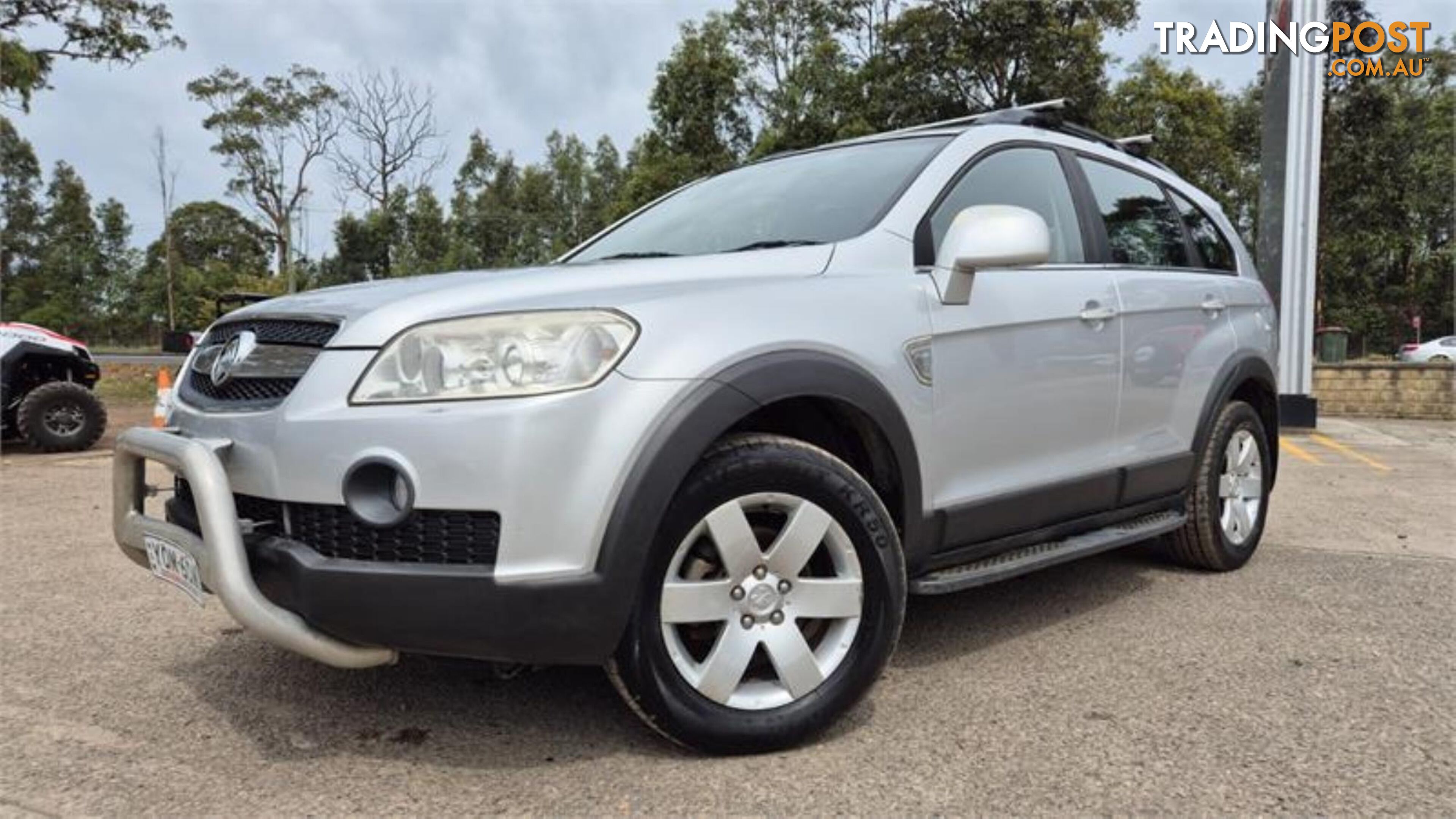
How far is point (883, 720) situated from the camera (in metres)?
2.54

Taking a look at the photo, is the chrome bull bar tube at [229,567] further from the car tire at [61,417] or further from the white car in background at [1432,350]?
the white car in background at [1432,350]

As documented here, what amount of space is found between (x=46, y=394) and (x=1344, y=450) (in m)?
11.8

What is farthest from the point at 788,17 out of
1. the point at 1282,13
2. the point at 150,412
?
the point at 150,412

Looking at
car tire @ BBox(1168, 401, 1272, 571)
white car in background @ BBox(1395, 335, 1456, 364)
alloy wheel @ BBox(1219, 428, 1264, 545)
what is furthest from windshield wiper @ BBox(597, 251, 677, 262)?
white car in background @ BBox(1395, 335, 1456, 364)

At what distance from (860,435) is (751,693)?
0.74m

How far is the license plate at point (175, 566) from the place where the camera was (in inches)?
88.4

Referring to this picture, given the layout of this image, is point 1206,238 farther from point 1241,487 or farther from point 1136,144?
point 1241,487

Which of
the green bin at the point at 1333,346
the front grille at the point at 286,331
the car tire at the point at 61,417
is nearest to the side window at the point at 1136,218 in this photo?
the front grille at the point at 286,331

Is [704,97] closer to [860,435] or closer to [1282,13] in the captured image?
[1282,13]

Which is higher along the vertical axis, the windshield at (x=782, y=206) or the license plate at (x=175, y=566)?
the windshield at (x=782, y=206)

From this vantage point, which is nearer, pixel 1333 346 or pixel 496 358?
pixel 496 358

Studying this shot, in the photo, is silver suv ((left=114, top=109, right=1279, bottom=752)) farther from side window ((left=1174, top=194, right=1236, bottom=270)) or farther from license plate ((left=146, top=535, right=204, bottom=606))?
Answer: side window ((left=1174, top=194, right=1236, bottom=270))

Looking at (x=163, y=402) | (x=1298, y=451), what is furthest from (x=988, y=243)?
(x=1298, y=451)

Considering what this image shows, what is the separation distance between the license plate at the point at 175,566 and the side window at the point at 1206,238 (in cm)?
383
